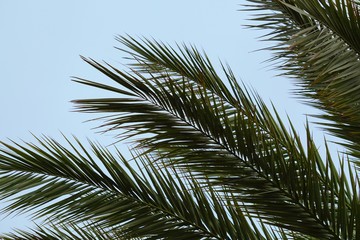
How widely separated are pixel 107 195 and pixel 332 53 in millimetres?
1039

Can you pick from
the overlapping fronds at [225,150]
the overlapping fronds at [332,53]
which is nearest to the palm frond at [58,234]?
the overlapping fronds at [225,150]

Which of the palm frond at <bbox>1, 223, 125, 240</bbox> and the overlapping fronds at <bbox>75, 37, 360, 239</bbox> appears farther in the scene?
the palm frond at <bbox>1, 223, 125, 240</bbox>

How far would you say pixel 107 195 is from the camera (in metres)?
3.34

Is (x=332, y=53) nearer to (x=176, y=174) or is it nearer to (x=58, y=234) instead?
(x=176, y=174)

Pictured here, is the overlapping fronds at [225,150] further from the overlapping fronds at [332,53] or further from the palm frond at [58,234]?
the palm frond at [58,234]

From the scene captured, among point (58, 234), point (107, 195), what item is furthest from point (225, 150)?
point (58, 234)

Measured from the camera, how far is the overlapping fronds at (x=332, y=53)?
2941 mm

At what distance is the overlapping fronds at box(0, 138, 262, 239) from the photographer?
3213 millimetres

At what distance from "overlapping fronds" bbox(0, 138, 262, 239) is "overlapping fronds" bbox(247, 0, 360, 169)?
2.07 ft

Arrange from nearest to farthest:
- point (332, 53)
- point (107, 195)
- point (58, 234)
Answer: point (332, 53) → point (107, 195) → point (58, 234)

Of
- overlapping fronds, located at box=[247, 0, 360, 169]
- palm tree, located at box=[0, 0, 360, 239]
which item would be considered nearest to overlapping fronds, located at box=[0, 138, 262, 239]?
palm tree, located at box=[0, 0, 360, 239]

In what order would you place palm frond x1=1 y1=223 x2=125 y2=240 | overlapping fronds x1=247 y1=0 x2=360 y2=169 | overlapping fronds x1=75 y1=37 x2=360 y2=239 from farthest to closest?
palm frond x1=1 y1=223 x2=125 y2=240 < overlapping fronds x1=75 y1=37 x2=360 y2=239 < overlapping fronds x1=247 y1=0 x2=360 y2=169

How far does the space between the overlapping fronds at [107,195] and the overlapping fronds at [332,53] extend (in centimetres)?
63

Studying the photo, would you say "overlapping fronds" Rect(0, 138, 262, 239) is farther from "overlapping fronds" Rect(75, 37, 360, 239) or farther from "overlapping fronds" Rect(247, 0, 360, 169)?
"overlapping fronds" Rect(247, 0, 360, 169)
